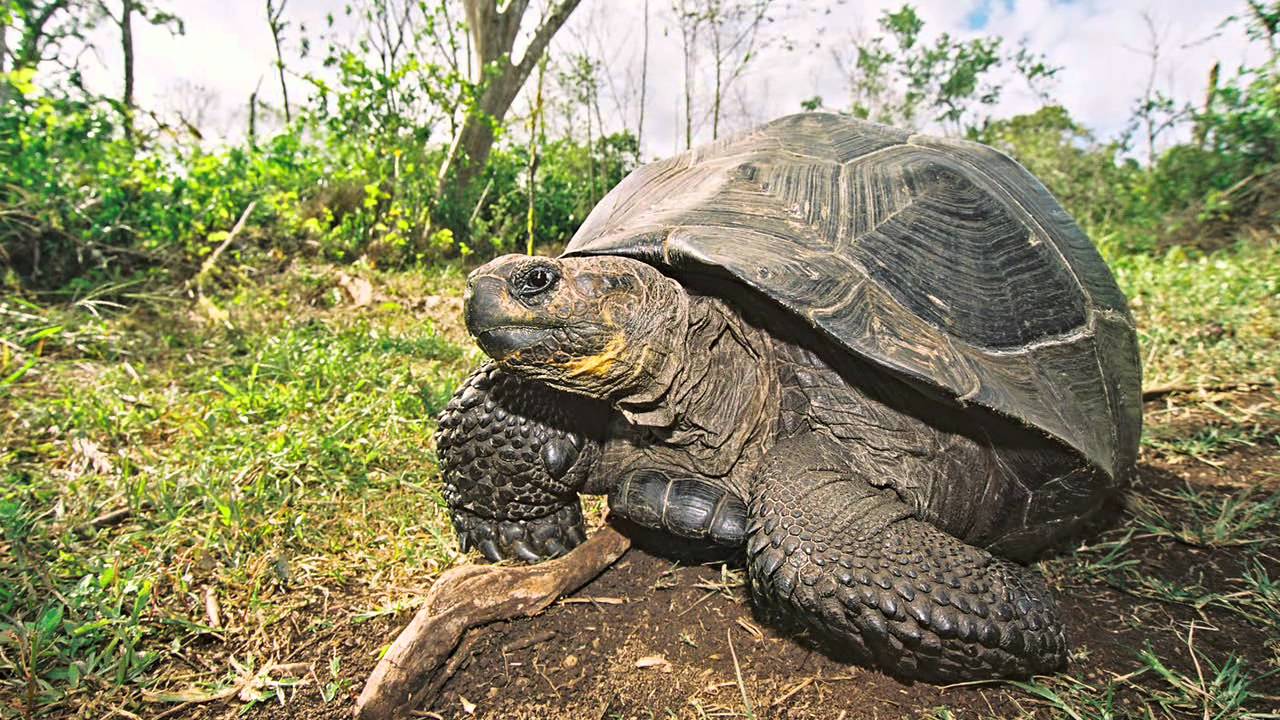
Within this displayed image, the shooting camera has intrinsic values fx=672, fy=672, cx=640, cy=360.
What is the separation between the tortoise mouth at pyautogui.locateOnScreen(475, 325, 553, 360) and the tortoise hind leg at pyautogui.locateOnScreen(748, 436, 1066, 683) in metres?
0.77

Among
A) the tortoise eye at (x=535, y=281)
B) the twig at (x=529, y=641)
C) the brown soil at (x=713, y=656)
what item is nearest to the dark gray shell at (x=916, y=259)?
the tortoise eye at (x=535, y=281)

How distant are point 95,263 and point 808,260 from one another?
603cm

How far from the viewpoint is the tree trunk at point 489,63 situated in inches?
302

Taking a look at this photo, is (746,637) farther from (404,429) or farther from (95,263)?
(95,263)

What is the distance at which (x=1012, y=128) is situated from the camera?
14305mm

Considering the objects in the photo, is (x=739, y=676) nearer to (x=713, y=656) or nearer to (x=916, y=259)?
(x=713, y=656)

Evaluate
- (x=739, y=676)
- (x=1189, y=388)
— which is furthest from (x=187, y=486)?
(x=1189, y=388)

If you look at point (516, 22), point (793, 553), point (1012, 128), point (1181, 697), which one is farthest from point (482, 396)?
point (1012, 128)

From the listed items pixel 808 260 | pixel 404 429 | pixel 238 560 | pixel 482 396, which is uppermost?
pixel 808 260

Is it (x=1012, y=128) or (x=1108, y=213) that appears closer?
(x=1108, y=213)

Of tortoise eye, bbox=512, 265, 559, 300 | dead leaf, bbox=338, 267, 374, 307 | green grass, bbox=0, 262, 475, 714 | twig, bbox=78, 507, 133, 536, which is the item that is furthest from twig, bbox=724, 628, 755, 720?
dead leaf, bbox=338, 267, 374, 307

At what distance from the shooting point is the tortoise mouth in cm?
171

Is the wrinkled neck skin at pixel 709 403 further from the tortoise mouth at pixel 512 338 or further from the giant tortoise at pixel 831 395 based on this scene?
the tortoise mouth at pixel 512 338

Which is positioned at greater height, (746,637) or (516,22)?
(516,22)
